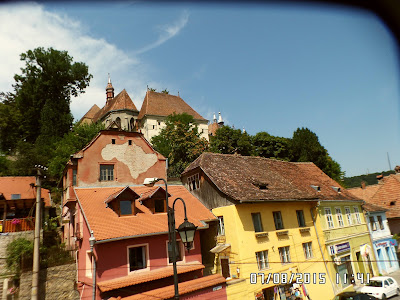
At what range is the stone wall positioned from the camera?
13.5 meters

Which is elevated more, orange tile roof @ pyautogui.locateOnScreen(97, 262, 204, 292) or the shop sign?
orange tile roof @ pyautogui.locateOnScreen(97, 262, 204, 292)

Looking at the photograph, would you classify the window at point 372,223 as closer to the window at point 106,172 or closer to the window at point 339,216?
the window at point 339,216

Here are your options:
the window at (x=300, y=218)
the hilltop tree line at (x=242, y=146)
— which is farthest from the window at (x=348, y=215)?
the hilltop tree line at (x=242, y=146)

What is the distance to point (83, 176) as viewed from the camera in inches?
687

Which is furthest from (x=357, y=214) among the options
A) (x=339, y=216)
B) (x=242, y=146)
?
(x=242, y=146)

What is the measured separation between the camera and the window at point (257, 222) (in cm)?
1675

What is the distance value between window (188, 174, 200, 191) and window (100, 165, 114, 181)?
6036mm

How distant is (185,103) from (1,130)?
30.4m

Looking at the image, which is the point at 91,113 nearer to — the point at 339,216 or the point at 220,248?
the point at 220,248

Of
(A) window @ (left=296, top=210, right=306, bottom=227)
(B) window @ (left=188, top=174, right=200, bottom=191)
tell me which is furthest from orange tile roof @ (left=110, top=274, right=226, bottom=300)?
(A) window @ (left=296, top=210, right=306, bottom=227)

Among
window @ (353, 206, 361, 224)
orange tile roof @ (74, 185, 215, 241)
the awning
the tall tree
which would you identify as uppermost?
the tall tree

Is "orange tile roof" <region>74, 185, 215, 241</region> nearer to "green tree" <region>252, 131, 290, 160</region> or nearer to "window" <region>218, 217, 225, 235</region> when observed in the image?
"window" <region>218, 217, 225, 235</region>

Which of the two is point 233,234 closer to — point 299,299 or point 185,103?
point 299,299

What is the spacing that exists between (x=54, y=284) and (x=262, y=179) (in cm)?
1472
